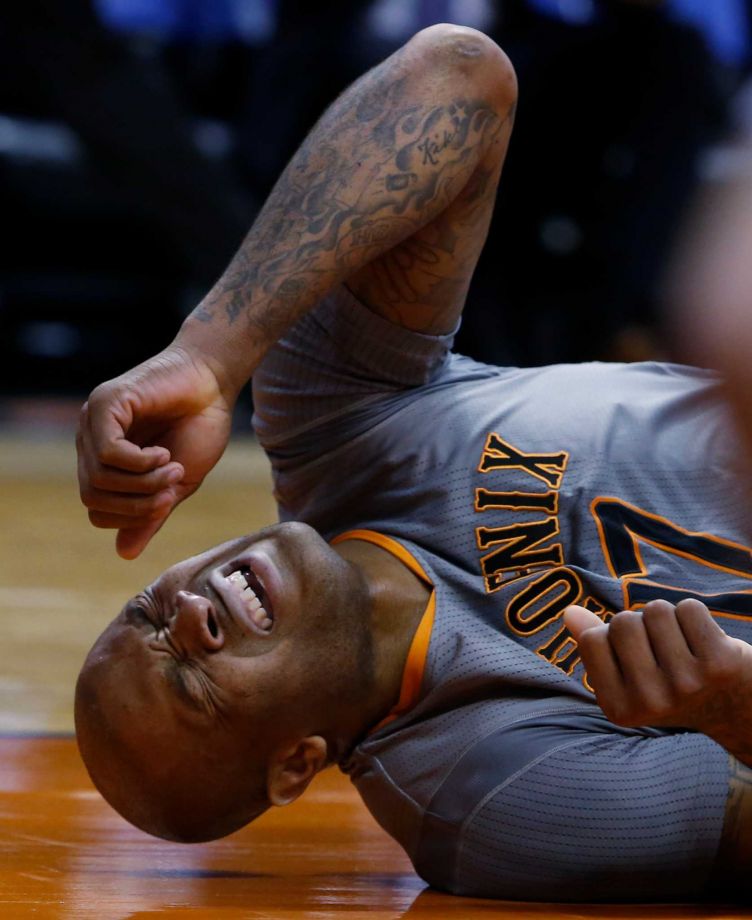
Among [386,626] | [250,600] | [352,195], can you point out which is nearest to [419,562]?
[386,626]

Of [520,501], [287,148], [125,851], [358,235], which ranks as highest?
[358,235]

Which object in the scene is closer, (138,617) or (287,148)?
(138,617)

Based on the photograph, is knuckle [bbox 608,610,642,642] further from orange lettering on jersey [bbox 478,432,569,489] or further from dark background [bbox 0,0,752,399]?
dark background [bbox 0,0,752,399]

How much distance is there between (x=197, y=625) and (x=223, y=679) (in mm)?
62

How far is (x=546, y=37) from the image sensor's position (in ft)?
16.5

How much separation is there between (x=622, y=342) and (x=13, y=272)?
11.8ft

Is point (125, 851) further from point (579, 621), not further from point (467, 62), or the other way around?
point (467, 62)

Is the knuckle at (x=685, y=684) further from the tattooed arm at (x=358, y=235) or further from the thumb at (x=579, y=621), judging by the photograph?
the tattooed arm at (x=358, y=235)

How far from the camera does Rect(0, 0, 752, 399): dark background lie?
5094 mm

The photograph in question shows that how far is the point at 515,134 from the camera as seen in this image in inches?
208

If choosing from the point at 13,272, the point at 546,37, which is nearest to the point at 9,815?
the point at 546,37

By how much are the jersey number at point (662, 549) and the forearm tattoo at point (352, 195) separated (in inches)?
16.0

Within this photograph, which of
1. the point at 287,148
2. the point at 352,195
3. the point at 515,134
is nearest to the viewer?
the point at 352,195

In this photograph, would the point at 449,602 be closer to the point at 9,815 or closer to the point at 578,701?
the point at 578,701
